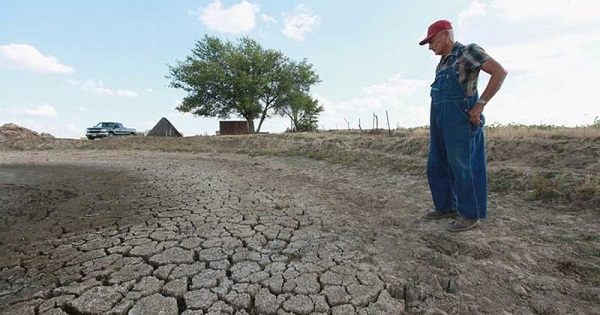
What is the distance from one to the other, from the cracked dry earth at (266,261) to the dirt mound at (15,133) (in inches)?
702

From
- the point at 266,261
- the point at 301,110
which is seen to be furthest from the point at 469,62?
the point at 301,110

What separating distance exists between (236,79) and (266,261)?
21.2m

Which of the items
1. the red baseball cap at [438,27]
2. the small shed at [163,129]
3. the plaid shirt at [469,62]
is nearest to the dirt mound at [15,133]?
the small shed at [163,129]

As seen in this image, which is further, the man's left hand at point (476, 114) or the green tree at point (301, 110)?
the green tree at point (301, 110)

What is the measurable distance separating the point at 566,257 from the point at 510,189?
A: 6.84 feet

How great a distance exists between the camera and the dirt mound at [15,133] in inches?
693

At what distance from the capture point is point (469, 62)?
102 inches

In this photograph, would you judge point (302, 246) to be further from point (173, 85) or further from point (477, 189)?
point (173, 85)

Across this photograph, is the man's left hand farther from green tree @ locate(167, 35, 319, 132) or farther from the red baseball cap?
green tree @ locate(167, 35, 319, 132)

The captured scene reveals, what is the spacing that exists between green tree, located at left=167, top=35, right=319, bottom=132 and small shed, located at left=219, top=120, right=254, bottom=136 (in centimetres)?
Result: 38

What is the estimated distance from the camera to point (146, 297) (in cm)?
197

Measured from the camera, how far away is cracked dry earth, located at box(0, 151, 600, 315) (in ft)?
6.13

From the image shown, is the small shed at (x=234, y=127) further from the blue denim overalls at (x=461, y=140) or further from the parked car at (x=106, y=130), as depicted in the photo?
the blue denim overalls at (x=461, y=140)

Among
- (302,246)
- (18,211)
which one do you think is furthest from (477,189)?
(18,211)
